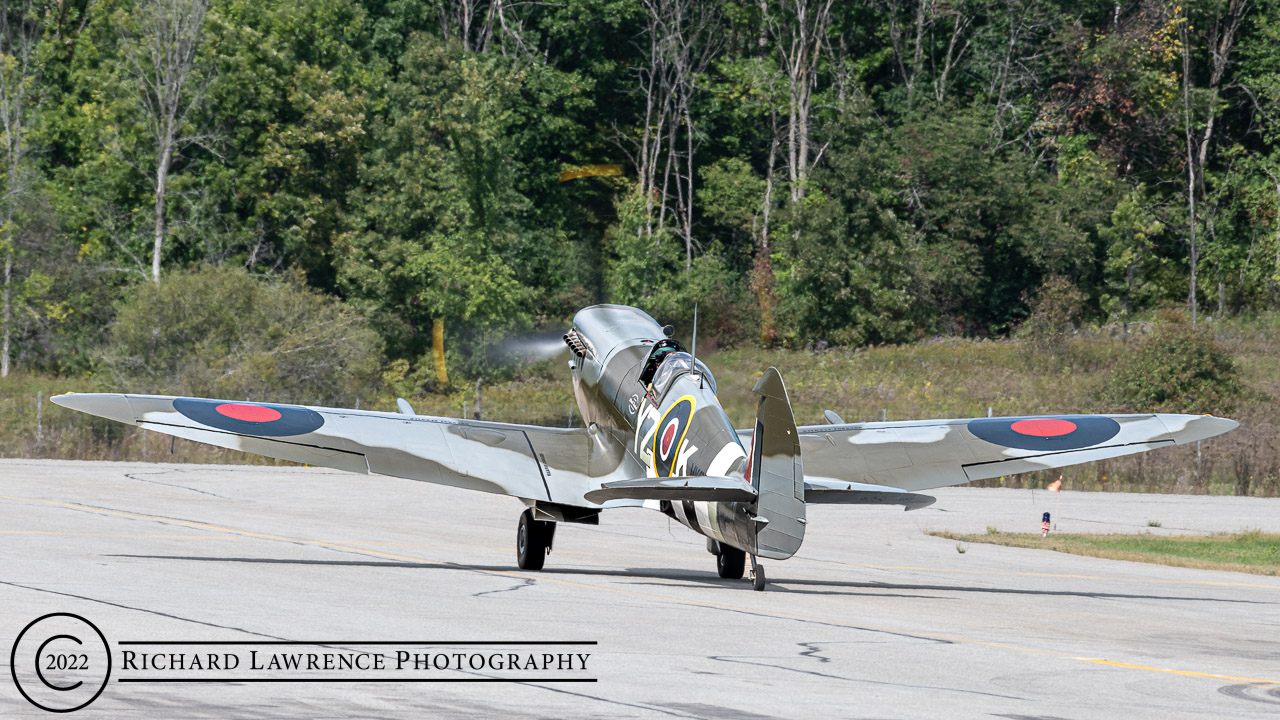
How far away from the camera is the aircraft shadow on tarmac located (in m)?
15.6

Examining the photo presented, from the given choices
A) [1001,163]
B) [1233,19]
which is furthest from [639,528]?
[1233,19]

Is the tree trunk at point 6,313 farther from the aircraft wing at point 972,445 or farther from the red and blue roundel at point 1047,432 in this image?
the red and blue roundel at point 1047,432

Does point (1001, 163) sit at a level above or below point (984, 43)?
below

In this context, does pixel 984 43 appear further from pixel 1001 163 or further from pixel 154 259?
pixel 154 259

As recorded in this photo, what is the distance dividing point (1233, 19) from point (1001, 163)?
12.5 m

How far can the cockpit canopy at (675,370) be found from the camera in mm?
15547

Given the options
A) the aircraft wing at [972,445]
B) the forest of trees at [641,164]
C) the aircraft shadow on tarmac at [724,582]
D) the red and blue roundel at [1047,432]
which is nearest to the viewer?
the aircraft shadow on tarmac at [724,582]

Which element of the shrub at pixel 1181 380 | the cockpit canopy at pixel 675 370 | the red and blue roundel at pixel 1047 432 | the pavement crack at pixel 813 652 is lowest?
the pavement crack at pixel 813 652

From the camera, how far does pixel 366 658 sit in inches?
378

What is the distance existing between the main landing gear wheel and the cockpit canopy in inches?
86.3

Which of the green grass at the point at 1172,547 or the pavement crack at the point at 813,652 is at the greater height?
the pavement crack at the point at 813,652

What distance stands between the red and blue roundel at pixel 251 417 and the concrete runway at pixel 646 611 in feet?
4.88

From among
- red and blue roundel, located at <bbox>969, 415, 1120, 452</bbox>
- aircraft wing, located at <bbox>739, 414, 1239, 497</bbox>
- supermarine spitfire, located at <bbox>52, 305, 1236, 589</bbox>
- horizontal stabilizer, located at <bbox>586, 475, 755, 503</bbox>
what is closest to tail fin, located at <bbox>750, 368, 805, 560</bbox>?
supermarine spitfire, located at <bbox>52, 305, 1236, 589</bbox>

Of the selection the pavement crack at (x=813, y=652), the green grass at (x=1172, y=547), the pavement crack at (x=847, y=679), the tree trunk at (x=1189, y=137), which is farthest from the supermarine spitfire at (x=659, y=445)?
the tree trunk at (x=1189, y=137)
